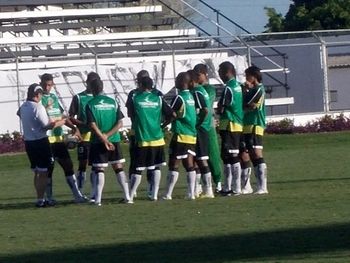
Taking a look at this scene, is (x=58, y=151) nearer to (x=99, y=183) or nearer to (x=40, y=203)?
(x=40, y=203)

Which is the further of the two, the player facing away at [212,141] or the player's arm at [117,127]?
the player facing away at [212,141]

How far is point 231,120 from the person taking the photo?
2000 centimetres

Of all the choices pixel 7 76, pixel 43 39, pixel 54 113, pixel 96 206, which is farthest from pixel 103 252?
pixel 43 39

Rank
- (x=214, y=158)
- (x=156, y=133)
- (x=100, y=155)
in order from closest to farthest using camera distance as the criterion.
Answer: (x=100, y=155), (x=156, y=133), (x=214, y=158)

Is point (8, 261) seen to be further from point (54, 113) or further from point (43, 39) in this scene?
point (43, 39)

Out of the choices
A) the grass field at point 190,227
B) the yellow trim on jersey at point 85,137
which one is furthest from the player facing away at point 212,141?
the yellow trim on jersey at point 85,137

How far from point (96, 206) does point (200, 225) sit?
142 inches

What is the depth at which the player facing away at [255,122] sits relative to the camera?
19.9m

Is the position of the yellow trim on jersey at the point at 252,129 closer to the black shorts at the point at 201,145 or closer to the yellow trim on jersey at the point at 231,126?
the yellow trim on jersey at the point at 231,126

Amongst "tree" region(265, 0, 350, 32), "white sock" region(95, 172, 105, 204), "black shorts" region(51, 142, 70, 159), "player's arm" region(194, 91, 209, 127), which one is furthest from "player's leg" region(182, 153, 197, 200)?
"tree" region(265, 0, 350, 32)

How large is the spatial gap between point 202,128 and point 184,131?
582mm

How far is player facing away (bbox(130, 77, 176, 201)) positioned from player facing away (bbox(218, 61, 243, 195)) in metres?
1.06

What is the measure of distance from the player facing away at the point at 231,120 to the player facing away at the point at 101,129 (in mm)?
1786

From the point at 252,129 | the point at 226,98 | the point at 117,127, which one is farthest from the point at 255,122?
the point at 117,127
